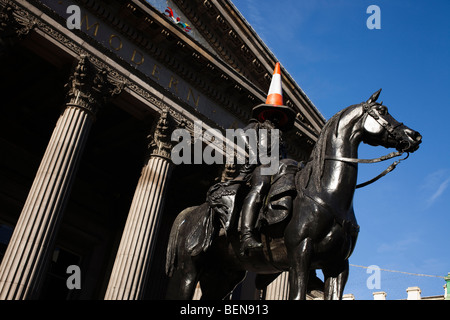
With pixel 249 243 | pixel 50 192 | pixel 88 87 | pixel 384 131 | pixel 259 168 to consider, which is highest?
pixel 88 87

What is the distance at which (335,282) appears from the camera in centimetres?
539

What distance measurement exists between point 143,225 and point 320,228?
923 cm

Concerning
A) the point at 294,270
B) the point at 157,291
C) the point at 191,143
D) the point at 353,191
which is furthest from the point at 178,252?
the point at 157,291

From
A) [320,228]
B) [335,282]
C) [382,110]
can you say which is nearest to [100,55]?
[382,110]

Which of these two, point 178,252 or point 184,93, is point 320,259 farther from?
point 184,93

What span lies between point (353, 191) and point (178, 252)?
2.72 meters

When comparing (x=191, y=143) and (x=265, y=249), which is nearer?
(x=265, y=249)

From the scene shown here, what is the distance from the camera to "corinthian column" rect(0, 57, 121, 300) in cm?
1091

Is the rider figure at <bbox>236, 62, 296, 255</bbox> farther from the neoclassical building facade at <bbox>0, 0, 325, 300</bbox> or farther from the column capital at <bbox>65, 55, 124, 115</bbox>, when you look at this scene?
the column capital at <bbox>65, 55, 124, 115</bbox>

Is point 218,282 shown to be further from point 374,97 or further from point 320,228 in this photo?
point 374,97

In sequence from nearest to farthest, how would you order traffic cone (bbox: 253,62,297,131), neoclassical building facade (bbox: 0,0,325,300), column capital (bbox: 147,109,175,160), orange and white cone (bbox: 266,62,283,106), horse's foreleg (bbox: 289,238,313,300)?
horse's foreleg (bbox: 289,238,313,300) < traffic cone (bbox: 253,62,297,131) < orange and white cone (bbox: 266,62,283,106) < neoclassical building facade (bbox: 0,0,325,300) < column capital (bbox: 147,109,175,160)

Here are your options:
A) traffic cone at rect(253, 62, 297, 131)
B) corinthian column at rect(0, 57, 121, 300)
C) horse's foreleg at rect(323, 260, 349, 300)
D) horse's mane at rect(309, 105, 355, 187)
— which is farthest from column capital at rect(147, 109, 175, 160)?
horse's foreleg at rect(323, 260, 349, 300)

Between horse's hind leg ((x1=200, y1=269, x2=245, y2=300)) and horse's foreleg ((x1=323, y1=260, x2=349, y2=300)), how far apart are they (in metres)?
1.64

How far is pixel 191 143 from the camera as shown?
16609mm
